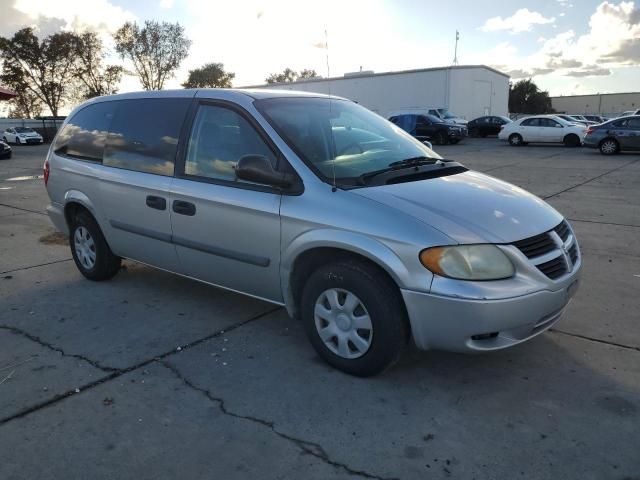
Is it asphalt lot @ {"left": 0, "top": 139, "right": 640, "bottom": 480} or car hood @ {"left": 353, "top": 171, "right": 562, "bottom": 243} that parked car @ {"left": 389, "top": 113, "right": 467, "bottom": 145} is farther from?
car hood @ {"left": 353, "top": 171, "right": 562, "bottom": 243}

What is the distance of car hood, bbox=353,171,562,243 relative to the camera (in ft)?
9.61

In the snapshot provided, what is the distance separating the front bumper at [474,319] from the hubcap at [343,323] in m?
0.32

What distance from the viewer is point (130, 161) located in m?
4.43

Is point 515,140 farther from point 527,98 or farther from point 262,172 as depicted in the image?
point 527,98

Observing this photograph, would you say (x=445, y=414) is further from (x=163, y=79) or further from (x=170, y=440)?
(x=163, y=79)

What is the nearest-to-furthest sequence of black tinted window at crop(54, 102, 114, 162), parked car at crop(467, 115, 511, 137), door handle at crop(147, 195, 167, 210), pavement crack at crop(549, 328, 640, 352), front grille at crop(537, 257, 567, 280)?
1. front grille at crop(537, 257, 567, 280)
2. pavement crack at crop(549, 328, 640, 352)
3. door handle at crop(147, 195, 167, 210)
4. black tinted window at crop(54, 102, 114, 162)
5. parked car at crop(467, 115, 511, 137)

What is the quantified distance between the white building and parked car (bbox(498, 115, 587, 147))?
12955 mm

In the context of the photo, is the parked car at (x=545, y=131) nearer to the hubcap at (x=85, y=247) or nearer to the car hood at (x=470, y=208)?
the car hood at (x=470, y=208)

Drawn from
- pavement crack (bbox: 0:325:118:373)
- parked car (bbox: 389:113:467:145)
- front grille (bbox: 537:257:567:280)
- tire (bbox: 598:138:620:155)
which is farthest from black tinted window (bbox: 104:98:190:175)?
parked car (bbox: 389:113:467:145)

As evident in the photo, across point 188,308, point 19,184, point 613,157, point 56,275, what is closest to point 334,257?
point 188,308

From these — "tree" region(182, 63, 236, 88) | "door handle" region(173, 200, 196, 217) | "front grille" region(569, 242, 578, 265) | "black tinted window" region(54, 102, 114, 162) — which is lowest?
"front grille" region(569, 242, 578, 265)

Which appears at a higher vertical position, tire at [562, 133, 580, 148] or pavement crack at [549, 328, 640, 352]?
tire at [562, 133, 580, 148]

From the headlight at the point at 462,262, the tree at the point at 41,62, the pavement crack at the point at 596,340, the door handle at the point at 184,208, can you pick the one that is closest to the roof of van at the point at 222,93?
the door handle at the point at 184,208

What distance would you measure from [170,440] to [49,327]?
1.96 meters
